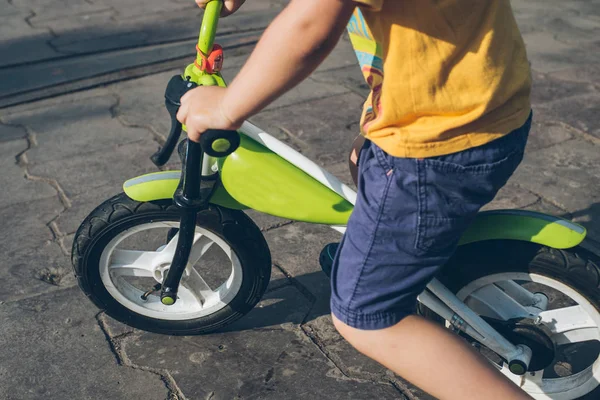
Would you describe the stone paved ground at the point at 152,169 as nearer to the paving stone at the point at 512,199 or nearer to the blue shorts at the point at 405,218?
the paving stone at the point at 512,199

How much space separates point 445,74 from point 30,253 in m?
1.94

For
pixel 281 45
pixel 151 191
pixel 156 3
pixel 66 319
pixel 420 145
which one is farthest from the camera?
pixel 156 3

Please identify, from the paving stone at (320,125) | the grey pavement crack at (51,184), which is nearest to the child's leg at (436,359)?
the grey pavement crack at (51,184)

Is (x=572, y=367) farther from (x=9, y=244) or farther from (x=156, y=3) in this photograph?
(x=156, y=3)

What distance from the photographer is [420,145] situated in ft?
4.69

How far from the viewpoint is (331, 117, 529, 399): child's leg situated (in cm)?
147

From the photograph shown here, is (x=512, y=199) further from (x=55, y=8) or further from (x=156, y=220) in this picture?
(x=55, y=8)

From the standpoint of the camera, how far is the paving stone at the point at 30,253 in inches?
104

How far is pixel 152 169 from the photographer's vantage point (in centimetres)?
339

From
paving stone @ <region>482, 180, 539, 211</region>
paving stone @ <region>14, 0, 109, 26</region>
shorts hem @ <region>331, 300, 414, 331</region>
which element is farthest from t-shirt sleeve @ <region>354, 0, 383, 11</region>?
paving stone @ <region>14, 0, 109, 26</region>

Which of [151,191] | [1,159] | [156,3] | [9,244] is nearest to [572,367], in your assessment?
[151,191]

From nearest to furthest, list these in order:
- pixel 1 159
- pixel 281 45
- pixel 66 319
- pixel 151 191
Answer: pixel 281 45
pixel 151 191
pixel 66 319
pixel 1 159

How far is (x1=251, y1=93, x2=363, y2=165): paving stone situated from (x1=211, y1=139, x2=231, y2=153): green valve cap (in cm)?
190

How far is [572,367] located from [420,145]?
1.14 meters
